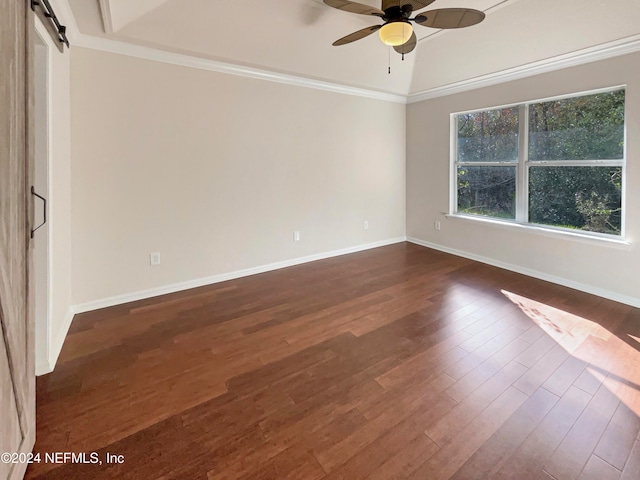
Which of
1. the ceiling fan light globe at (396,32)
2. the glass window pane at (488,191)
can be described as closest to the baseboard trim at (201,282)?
the glass window pane at (488,191)

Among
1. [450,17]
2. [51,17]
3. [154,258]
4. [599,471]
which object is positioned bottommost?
[599,471]

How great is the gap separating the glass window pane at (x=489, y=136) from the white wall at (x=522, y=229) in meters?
0.17

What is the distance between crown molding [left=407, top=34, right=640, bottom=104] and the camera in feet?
9.84

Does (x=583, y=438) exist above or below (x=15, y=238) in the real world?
below

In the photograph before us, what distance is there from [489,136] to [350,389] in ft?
12.9

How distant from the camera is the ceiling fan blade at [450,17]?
2.18 m

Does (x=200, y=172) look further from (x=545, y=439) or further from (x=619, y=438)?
(x=619, y=438)

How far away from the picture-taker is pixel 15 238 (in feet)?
4.29

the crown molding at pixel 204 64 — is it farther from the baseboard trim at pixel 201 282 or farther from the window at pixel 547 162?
the baseboard trim at pixel 201 282

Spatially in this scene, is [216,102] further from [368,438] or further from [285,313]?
[368,438]

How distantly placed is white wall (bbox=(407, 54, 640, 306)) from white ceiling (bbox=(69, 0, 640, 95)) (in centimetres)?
34

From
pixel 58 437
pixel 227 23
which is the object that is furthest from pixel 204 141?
pixel 58 437

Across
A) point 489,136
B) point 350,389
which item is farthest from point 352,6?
point 489,136

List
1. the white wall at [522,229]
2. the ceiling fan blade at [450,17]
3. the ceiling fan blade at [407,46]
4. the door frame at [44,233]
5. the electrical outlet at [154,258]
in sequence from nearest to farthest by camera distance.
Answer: the door frame at [44,233] < the ceiling fan blade at [450,17] < the ceiling fan blade at [407,46] < the white wall at [522,229] < the electrical outlet at [154,258]
